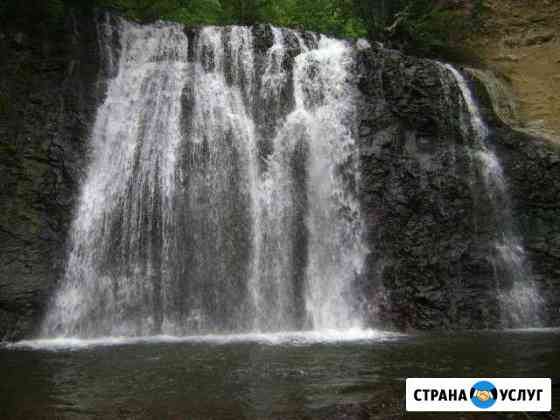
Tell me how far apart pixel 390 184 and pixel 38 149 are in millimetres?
9690

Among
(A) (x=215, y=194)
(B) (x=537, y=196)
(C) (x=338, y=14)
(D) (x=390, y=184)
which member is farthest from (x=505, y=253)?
(C) (x=338, y=14)

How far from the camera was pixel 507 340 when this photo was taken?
10.5 metres

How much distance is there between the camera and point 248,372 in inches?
300

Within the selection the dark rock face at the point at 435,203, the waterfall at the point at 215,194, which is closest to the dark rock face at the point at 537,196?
the dark rock face at the point at 435,203

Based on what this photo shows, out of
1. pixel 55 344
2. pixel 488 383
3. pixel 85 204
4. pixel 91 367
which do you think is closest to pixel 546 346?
pixel 488 383

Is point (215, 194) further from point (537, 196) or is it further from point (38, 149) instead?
point (537, 196)

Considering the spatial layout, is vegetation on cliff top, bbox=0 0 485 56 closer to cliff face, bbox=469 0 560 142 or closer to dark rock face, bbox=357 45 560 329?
cliff face, bbox=469 0 560 142

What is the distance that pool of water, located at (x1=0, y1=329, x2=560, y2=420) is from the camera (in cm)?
588

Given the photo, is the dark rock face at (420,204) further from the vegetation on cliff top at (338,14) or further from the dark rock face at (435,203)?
the vegetation on cliff top at (338,14)

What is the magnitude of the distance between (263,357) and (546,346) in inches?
198

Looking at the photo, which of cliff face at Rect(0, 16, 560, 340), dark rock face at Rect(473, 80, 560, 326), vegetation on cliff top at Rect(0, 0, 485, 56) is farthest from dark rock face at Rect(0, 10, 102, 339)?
dark rock face at Rect(473, 80, 560, 326)

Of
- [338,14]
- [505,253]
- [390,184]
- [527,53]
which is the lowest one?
[505,253]

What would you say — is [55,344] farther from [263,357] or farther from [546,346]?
[546,346]

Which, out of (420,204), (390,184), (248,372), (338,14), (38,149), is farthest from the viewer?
(338,14)
